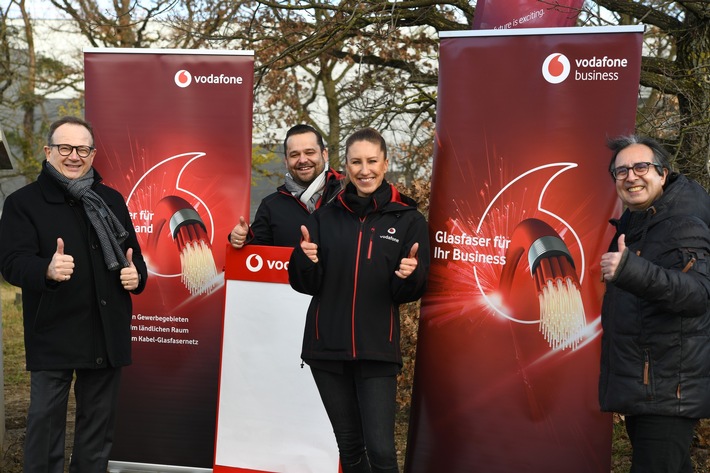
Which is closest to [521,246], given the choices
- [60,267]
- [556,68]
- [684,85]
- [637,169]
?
[556,68]

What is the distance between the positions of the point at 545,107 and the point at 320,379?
5.71 ft

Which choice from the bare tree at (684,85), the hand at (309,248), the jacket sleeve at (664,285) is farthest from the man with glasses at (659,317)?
the bare tree at (684,85)

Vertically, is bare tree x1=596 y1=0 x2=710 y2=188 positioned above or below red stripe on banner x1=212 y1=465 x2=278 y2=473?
above

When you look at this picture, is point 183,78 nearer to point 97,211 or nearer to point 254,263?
point 254,263

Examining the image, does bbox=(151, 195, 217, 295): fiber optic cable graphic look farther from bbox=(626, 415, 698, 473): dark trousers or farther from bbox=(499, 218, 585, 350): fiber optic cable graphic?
bbox=(626, 415, 698, 473): dark trousers

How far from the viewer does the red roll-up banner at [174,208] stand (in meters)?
4.93

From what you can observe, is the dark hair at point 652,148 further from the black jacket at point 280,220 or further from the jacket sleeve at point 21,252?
the jacket sleeve at point 21,252

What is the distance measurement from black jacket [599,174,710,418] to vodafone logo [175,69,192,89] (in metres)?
3.03

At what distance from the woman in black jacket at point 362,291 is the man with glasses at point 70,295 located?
0.93 meters

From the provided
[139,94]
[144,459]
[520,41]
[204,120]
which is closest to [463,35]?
[520,41]

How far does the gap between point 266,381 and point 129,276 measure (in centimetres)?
111

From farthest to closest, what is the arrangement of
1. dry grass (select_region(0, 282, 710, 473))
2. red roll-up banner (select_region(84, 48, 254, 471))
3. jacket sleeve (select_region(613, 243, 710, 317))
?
dry grass (select_region(0, 282, 710, 473)) < red roll-up banner (select_region(84, 48, 254, 471)) < jacket sleeve (select_region(613, 243, 710, 317))

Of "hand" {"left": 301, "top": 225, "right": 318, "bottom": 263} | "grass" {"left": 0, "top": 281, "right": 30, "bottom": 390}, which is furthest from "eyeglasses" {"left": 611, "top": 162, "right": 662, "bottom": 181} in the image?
"grass" {"left": 0, "top": 281, "right": 30, "bottom": 390}

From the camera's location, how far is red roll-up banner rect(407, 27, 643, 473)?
3.89m
